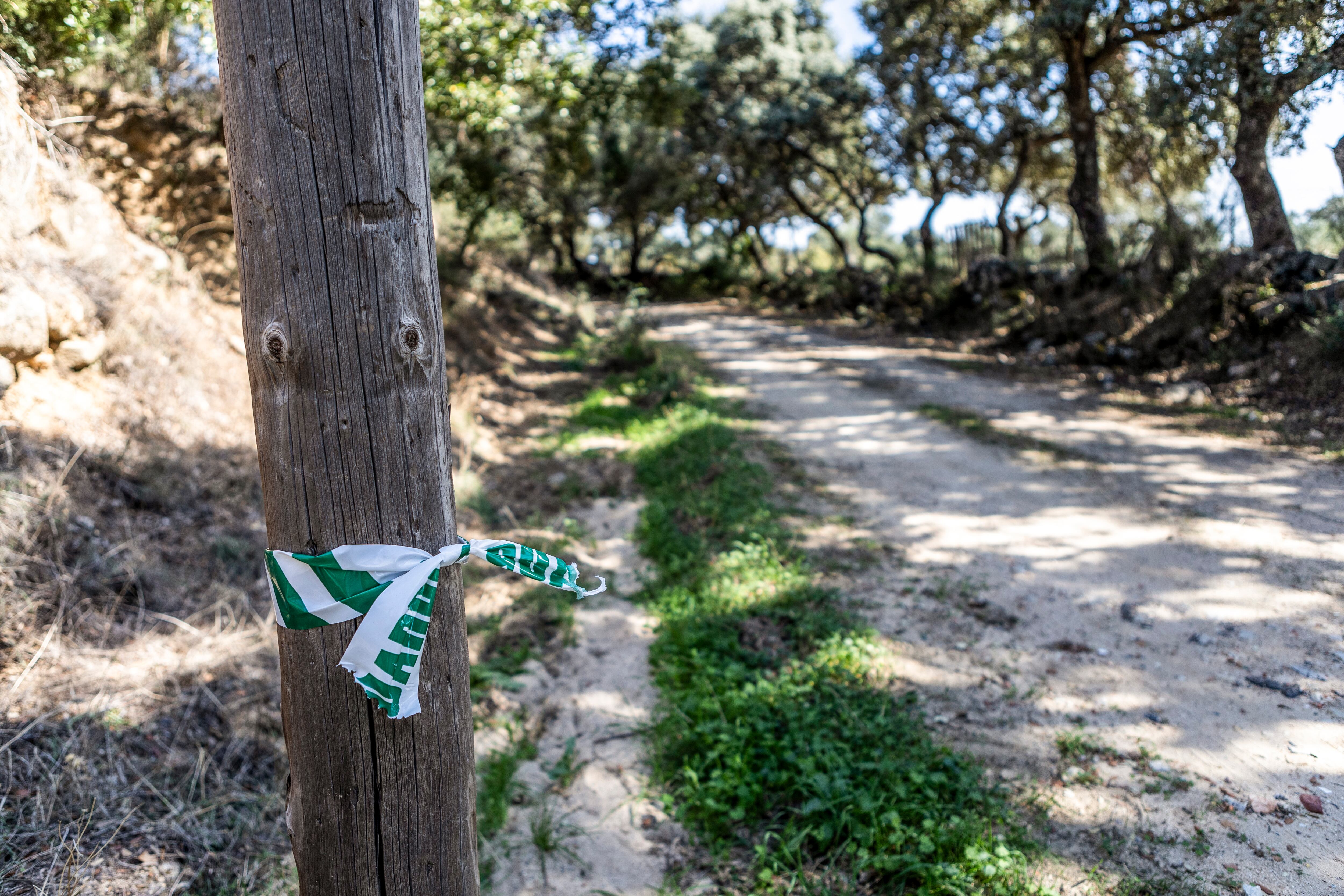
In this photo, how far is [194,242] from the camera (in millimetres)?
7789

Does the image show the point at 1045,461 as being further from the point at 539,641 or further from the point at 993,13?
the point at 993,13

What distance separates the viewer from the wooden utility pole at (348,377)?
1.50m

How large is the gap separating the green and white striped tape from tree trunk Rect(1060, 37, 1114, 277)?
37.9 ft

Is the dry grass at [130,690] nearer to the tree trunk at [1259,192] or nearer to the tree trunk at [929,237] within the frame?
the tree trunk at [1259,192]

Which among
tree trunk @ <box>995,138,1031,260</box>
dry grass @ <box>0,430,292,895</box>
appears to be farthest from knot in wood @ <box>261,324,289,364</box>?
tree trunk @ <box>995,138,1031,260</box>

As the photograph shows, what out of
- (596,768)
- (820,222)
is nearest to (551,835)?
(596,768)

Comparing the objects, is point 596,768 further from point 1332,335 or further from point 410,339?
point 1332,335

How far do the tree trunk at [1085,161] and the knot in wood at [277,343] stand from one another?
11644 mm

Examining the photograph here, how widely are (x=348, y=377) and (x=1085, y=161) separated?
42.3ft

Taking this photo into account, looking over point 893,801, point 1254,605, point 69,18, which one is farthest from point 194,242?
point 1254,605

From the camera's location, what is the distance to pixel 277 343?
61.1 inches

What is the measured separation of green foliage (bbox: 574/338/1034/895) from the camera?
2785 mm

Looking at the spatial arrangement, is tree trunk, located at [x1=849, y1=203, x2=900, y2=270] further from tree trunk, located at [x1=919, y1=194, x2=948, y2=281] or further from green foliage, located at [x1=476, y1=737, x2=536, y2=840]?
green foliage, located at [x1=476, y1=737, x2=536, y2=840]

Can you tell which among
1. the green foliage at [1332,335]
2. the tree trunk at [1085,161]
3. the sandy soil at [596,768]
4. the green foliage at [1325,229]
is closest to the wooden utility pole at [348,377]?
the sandy soil at [596,768]
